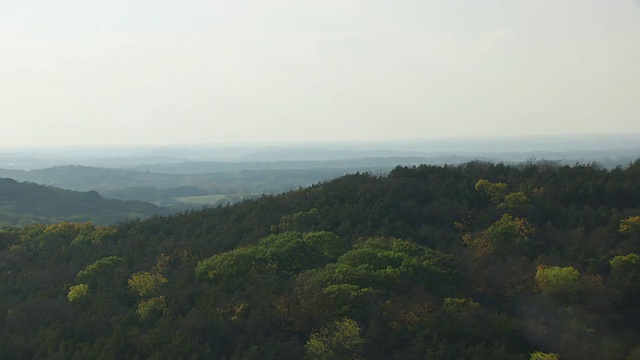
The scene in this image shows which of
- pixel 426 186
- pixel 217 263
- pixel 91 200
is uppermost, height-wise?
pixel 426 186

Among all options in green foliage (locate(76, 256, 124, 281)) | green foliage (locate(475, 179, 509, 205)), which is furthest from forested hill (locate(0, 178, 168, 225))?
green foliage (locate(475, 179, 509, 205))

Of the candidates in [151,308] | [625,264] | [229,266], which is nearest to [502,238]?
[625,264]

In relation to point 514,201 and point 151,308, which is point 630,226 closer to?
point 514,201

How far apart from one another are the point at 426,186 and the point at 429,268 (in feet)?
52.8

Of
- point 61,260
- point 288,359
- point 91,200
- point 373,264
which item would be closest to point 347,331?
point 288,359

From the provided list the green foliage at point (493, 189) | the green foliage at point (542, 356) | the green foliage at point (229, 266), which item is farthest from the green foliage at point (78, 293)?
the green foliage at point (493, 189)

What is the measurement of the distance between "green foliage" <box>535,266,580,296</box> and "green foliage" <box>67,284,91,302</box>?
81.1 ft

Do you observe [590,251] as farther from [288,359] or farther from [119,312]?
[119,312]

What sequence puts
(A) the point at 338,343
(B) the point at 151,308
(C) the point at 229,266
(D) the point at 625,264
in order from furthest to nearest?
(C) the point at 229,266
(B) the point at 151,308
(D) the point at 625,264
(A) the point at 338,343

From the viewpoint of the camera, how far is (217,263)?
32.7 metres

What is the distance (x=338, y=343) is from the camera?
22.2 m

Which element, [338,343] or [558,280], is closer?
[338,343]

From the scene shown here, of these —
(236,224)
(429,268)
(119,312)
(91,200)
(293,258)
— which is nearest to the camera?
(429,268)

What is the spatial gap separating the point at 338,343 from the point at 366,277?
5.46 metres
